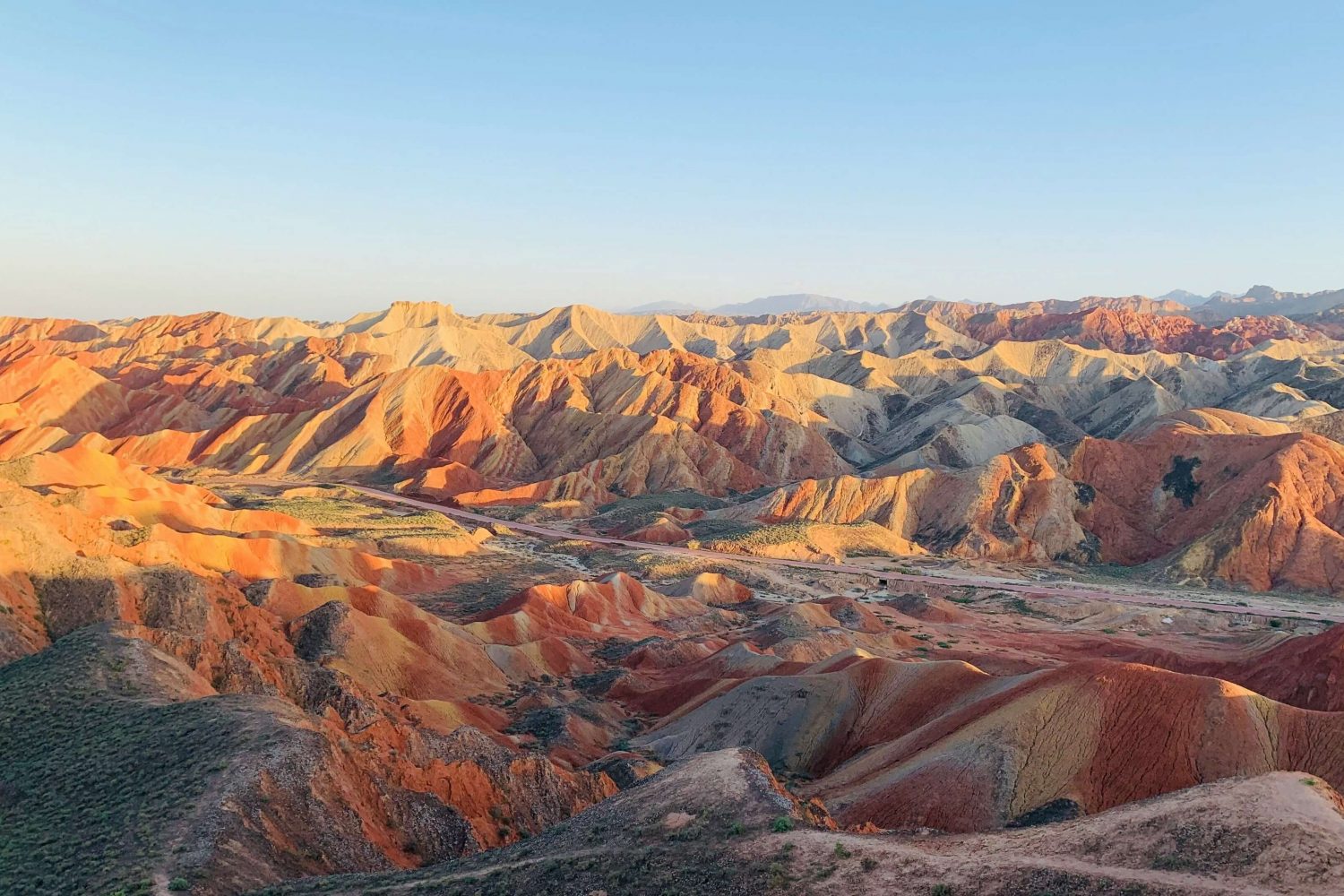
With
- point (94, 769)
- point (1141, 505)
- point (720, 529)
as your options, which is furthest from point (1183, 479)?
point (94, 769)

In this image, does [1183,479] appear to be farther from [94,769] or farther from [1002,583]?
[94,769]

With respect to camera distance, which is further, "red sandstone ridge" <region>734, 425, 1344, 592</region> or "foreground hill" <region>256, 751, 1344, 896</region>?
"red sandstone ridge" <region>734, 425, 1344, 592</region>

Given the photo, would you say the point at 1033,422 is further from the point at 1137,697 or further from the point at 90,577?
the point at 90,577

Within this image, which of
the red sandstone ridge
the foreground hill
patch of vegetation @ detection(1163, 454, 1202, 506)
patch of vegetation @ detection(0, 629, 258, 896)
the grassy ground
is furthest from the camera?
patch of vegetation @ detection(1163, 454, 1202, 506)

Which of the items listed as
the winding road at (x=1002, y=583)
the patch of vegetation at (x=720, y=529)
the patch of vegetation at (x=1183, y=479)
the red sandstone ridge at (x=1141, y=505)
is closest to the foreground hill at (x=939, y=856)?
the winding road at (x=1002, y=583)

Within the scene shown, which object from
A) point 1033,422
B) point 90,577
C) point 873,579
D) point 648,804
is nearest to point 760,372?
point 1033,422

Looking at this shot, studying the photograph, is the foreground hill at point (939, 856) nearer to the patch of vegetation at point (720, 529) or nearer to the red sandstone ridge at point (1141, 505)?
the patch of vegetation at point (720, 529)

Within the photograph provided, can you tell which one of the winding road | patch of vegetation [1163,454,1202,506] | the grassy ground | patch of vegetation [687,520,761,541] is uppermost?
patch of vegetation [1163,454,1202,506]

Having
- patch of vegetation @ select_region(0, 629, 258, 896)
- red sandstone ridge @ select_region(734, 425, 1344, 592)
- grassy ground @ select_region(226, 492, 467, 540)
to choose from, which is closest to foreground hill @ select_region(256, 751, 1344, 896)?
patch of vegetation @ select_region(0, 629, 258, 896)

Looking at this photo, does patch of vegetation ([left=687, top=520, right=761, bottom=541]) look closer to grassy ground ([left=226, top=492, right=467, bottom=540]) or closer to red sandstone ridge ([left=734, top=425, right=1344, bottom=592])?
red sandstone ridge ([left=734, top=425, right=1344, bottom=592])
